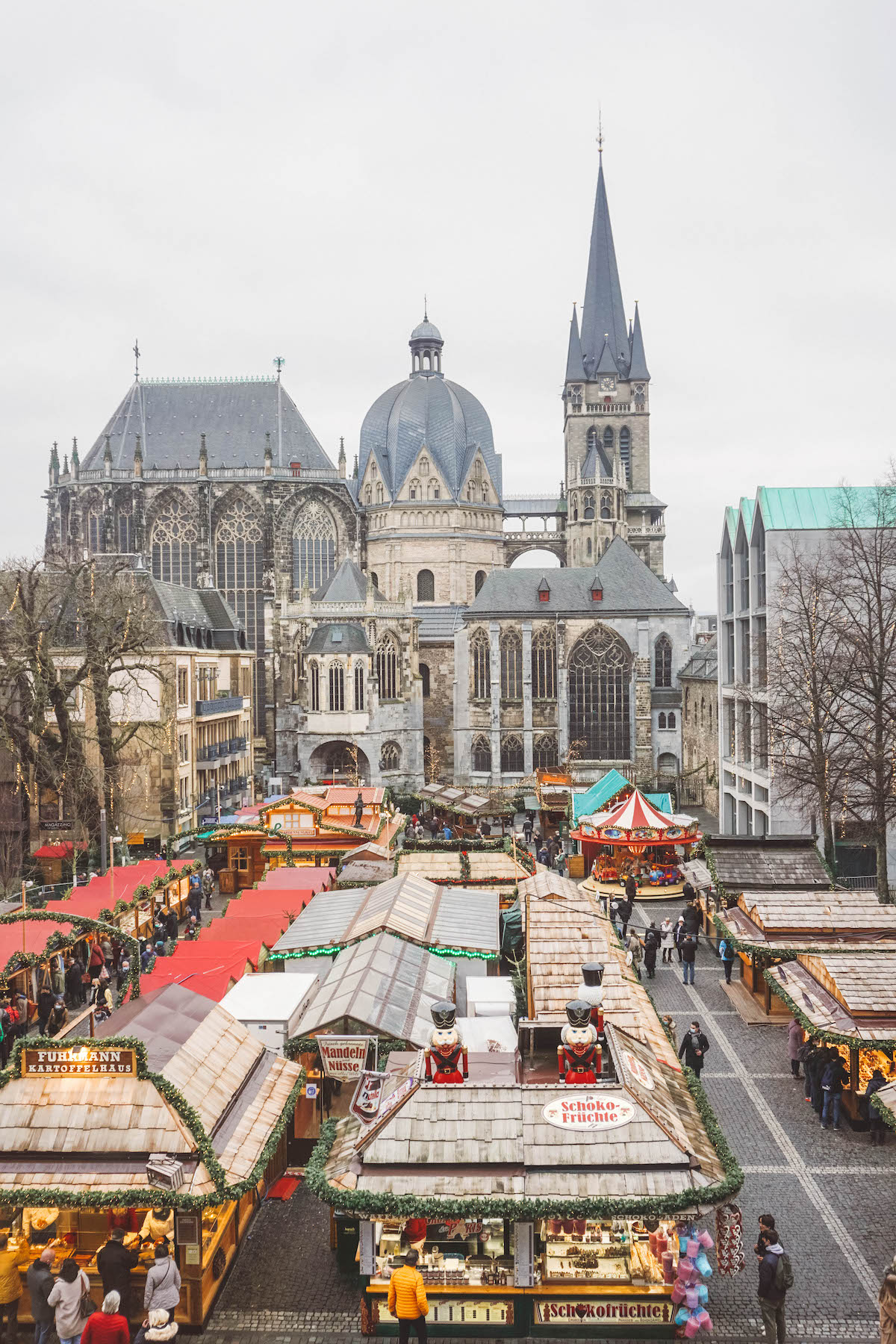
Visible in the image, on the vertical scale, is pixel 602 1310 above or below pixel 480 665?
below

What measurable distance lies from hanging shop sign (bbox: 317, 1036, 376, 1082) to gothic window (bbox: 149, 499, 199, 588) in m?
52.2

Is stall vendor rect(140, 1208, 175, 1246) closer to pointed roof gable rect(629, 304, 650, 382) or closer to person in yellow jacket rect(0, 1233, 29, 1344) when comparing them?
person in yellow jacket rect(0, 1233, 29, 1344)

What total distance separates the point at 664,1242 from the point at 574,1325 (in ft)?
3.55

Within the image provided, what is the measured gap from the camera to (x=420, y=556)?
64562 mm

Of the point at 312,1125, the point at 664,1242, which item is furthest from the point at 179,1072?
the point at 664,1242

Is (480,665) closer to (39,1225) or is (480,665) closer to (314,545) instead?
(314,545)

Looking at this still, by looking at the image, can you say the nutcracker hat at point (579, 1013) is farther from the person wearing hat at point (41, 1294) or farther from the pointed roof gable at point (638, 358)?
the pointed roof gable at point (638, 358)

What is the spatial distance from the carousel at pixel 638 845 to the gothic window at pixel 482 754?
24.4 metres

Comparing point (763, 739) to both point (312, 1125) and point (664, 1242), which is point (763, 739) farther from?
point (664, 1242)

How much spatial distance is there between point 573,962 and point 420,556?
4954cm

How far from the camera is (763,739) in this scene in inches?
1298

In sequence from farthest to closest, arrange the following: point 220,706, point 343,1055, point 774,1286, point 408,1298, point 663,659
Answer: point 663,659
point 220,706
point 343,1055
point 774,1286
point 408,1298

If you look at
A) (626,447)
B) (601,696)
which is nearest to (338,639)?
(601,696)

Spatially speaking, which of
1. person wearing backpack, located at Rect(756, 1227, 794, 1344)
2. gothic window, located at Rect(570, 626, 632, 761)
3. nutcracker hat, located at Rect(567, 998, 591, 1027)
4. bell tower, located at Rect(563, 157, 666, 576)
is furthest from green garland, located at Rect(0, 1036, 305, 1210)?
bell tower, located at Rect(563, 157, 666, 576)
